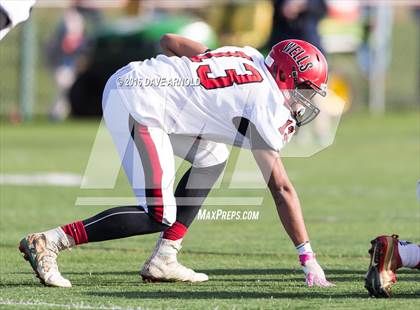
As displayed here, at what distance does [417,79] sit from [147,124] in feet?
57.2

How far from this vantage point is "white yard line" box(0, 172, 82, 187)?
11992 millimetres

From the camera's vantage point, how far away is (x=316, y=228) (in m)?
8.88

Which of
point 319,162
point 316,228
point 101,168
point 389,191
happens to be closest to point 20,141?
point 101,168

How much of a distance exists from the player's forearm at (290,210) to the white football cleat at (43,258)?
49.5 inches

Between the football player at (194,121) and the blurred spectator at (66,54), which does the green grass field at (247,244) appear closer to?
the football player at (194,121)

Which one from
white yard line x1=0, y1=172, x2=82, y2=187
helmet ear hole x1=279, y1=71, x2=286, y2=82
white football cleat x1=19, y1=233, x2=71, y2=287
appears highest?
helmet ear hole x1=279, y1=71, x2=286, y2=82

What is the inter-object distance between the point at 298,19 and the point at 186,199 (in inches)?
383

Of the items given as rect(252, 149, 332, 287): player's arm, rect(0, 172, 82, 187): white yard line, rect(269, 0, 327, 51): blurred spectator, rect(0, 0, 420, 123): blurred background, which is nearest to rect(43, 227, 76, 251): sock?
rect(252, 149, 332, 287): player's arm

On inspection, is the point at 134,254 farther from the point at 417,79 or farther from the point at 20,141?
the point at 417,79

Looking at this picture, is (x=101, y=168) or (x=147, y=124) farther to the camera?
(x=101, y=168)

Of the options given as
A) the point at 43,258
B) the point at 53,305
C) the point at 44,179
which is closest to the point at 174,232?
the point at 43,258

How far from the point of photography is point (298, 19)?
16.0 metres

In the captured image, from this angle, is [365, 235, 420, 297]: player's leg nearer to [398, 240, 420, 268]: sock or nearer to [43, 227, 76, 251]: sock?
[398, 240, 420, 268]: sock

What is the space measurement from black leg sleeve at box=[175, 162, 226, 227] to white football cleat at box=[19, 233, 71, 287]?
822 mm
